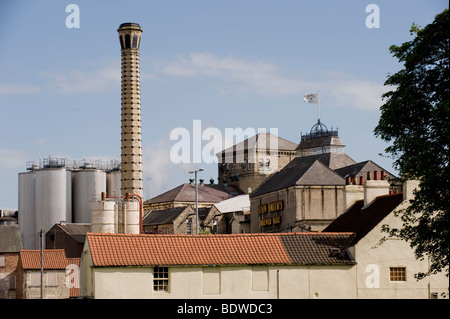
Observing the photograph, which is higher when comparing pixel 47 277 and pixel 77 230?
pixel 77 230

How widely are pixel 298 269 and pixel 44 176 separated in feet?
Result: 315

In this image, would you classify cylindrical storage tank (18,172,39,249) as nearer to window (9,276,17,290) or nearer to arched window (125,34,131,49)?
arched window (125,34,131,49)

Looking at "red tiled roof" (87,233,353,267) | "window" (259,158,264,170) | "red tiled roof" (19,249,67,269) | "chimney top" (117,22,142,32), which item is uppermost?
"chimney top" (117,22,142,32)

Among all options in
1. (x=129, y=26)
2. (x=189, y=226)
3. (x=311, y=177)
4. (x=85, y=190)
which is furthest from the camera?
(x=129, y=26)

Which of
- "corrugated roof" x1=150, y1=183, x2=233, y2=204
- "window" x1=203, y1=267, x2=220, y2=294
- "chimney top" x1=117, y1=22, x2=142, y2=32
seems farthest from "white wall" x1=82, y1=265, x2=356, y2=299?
"corrugated roof" x1=150, y1=183, x2=233, y2=204

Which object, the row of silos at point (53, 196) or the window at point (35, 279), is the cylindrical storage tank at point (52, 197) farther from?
the window at point (35, 279)

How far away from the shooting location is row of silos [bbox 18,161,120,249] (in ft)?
439

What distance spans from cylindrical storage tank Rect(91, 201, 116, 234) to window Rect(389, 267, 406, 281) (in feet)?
203

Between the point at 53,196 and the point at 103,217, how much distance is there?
106 ft

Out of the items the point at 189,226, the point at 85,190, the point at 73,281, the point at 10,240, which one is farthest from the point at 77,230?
the point at 73,281

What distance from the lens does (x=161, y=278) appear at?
44.8 meters

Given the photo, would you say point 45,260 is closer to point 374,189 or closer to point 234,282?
point 374,189
